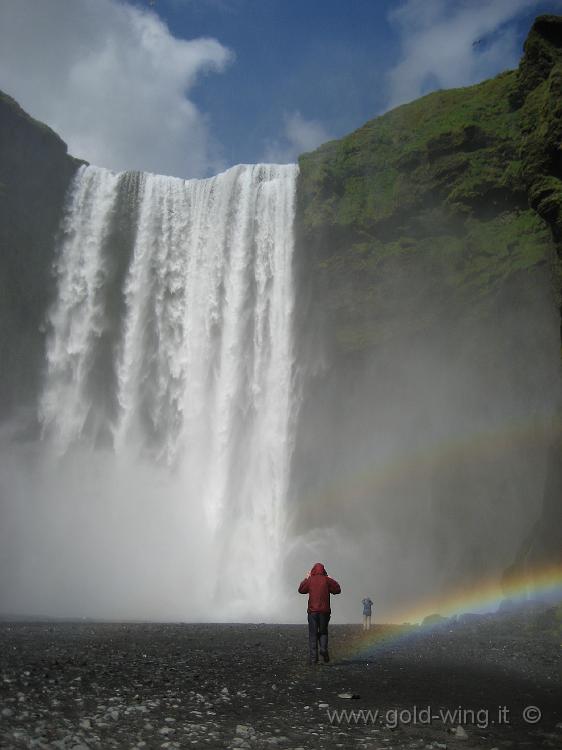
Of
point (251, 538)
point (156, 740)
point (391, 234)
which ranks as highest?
point (391, 234)

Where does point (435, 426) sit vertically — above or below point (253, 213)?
below

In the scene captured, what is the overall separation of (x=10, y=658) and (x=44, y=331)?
3954cm

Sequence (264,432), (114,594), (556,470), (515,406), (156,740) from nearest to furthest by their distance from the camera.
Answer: (156,740), (556,470), (515,406), (114,594), (264,432)

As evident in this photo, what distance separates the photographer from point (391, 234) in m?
44.4

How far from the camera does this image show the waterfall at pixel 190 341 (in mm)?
44000

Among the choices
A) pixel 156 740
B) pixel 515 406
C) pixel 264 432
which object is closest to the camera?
pixel 156 740

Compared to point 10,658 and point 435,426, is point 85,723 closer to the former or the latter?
point 10,658

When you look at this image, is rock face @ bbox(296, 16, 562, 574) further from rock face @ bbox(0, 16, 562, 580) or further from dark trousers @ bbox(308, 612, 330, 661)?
dark trousers @ bbox(308, 612, 330, 661)

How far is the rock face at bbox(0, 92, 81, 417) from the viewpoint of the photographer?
4666 cm

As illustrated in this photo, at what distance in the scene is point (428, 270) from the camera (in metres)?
42.2

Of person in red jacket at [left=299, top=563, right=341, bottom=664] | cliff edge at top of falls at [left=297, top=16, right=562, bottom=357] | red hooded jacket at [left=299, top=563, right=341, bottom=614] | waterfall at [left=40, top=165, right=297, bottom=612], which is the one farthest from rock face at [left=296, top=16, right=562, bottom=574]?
red hooded jacket at [left=299, top=563, right=341, bottom=614]

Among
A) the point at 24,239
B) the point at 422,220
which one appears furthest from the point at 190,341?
the point at 422,220

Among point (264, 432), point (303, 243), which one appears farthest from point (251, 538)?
point (303, 243)

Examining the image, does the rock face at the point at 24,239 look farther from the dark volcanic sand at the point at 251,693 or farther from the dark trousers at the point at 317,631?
the dark trousers at the point at 317,631
